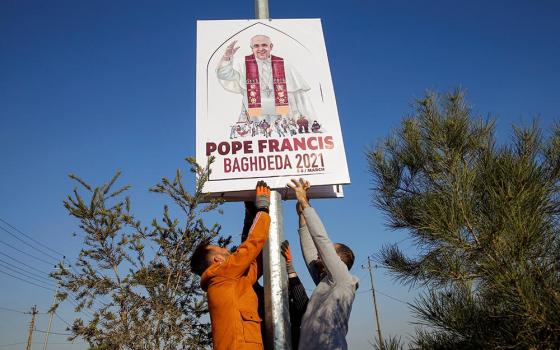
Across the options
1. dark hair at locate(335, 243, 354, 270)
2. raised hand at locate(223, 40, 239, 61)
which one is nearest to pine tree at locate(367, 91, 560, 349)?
dark hair at locate(335, 243, 354, 270)

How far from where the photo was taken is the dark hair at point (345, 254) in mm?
2771

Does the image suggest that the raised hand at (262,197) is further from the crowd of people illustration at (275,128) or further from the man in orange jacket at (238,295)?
the crowd of people illustration at (275,128)

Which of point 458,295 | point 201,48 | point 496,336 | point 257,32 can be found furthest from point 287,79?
point 496,336

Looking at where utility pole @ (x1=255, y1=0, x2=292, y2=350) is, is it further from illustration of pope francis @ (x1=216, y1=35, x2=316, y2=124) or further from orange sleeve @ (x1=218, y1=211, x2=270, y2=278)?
illustration of pope francis @ (x1=216, y1=35, x2=316, y2=124)

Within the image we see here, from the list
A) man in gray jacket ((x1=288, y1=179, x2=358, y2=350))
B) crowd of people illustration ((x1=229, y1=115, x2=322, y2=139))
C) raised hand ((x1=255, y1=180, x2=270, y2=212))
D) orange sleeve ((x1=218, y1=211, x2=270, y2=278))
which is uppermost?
crowd of people illustration ((x1=229, y1=115, x2=322, y2=139))

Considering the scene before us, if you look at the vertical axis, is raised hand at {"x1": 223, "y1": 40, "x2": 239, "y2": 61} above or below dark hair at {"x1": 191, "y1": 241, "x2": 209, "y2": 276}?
above

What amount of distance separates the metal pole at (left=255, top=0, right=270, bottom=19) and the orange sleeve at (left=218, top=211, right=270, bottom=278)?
1.86 meters

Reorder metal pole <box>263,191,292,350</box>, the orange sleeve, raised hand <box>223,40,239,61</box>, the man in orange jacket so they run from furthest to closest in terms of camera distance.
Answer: raised hand <box>223,40,239,61</box> < the orange sleeve < the man in orange jacket < metal pole <box>263,191,292,350</box>

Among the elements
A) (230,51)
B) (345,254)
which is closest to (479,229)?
(345,254)

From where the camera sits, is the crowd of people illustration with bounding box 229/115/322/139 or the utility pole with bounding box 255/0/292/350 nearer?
the utility pole with bounding box 255/0/292/350

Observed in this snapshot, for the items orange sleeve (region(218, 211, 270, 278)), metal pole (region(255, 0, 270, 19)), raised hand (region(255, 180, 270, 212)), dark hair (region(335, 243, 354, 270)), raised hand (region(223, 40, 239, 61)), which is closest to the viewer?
orange sleeve (region(218, 211, 270, 278))

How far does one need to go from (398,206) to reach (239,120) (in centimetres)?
246

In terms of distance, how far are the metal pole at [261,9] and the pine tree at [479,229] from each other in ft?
7.04

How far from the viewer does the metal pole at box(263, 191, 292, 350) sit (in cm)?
219
